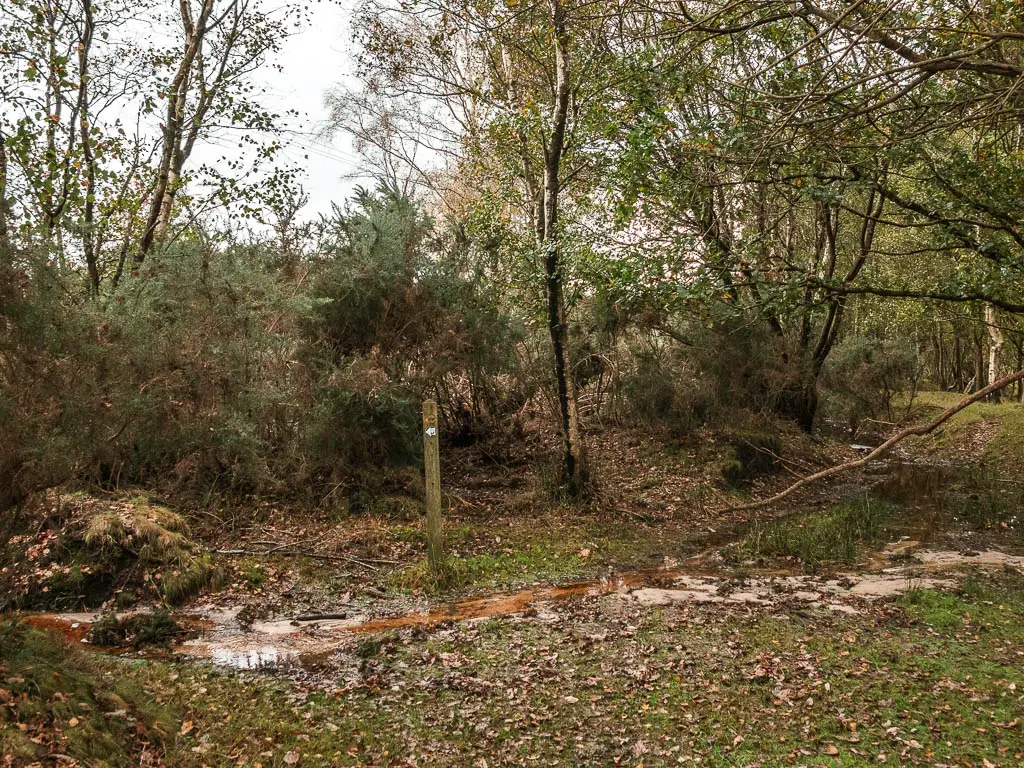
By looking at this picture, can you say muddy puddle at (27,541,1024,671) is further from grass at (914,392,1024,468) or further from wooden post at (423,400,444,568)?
grass at (914,392,1024,468)

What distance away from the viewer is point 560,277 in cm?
1227

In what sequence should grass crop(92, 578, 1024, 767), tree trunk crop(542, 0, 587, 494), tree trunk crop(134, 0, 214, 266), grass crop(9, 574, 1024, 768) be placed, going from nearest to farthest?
grass crop(9, 574, 1024, 768) < grass crop(92, 578, 1024, 767) < tree trunk crop(542, 0, 587, 494) < tree trunk crop(134, 0, 214, 266)

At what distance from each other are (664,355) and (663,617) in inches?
420

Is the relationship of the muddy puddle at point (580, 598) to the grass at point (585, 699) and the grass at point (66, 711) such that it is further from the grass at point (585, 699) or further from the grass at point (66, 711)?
the grass at point (66, 711)

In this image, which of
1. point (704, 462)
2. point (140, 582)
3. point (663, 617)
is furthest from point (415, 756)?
point (704, 462)

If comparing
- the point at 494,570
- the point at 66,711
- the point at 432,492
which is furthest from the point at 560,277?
the point at 66,711

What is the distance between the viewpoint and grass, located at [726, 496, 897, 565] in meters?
10.5

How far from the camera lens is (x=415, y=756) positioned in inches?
196

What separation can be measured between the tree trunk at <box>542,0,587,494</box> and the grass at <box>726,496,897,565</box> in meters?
3.11

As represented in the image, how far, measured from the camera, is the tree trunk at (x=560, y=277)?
1166 cm

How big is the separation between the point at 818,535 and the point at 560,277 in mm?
5852

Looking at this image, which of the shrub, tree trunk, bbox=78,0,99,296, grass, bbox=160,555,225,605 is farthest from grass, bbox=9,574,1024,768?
the shrub

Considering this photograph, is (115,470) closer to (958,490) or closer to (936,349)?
(958,490)

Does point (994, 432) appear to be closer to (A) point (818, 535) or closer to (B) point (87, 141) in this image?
(A) point (818, 535)
